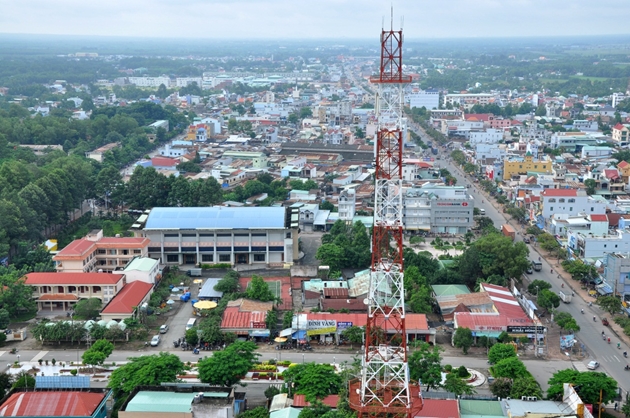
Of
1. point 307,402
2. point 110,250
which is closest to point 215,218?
point 110,250

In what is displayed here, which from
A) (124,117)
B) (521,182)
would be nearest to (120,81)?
(124,117)

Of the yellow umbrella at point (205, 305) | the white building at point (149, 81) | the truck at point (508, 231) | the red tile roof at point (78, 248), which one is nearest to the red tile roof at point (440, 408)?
the yellow umbrella at point (205, 305)

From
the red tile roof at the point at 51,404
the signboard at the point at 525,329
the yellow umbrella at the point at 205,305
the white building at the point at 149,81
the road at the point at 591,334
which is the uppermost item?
the white building at the point at 149,81

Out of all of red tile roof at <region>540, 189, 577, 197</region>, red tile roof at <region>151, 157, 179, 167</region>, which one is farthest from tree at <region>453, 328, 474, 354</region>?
red tile roof at <region>151, 157, 179, 167</region>

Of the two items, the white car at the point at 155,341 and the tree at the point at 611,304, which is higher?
the tree at the point at 611,304

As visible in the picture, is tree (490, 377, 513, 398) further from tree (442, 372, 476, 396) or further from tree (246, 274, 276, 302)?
tree (246, 274, 276, 302)

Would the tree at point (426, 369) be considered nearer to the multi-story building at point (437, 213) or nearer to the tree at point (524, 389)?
the tree at point (524, 389)
